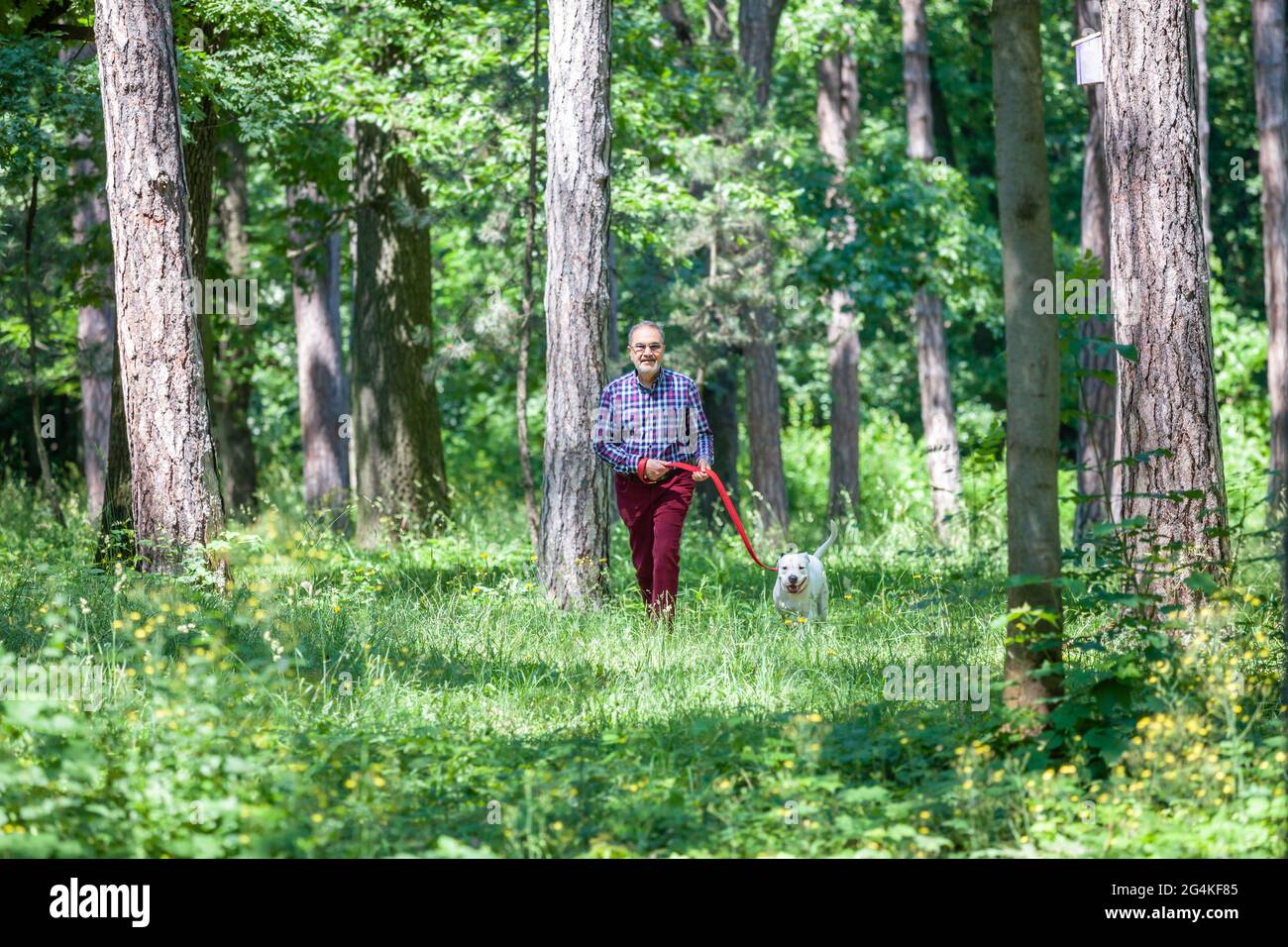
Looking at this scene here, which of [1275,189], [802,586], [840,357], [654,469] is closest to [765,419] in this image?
[840,357]

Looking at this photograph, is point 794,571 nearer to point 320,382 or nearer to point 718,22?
point 320,382

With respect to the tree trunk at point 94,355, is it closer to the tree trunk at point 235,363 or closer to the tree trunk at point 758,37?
the tree trunk at point 235,363

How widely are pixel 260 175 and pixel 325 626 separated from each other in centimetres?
2288

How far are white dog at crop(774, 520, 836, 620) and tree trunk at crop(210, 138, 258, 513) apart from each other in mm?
11636

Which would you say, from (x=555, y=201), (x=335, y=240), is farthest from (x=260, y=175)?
(x=555, y=201)

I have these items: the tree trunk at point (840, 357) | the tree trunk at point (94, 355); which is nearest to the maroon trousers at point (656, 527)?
the tree trunk at point (94, 355)

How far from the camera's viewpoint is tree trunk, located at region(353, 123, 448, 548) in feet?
53.9

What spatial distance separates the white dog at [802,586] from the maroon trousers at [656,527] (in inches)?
27.9

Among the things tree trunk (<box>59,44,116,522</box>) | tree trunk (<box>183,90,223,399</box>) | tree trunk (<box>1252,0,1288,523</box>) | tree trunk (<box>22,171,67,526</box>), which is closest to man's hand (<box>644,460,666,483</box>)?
tree trunk (<box>183,90,223,399</box>)

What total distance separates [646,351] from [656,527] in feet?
3.78

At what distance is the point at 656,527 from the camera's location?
9750 mm
